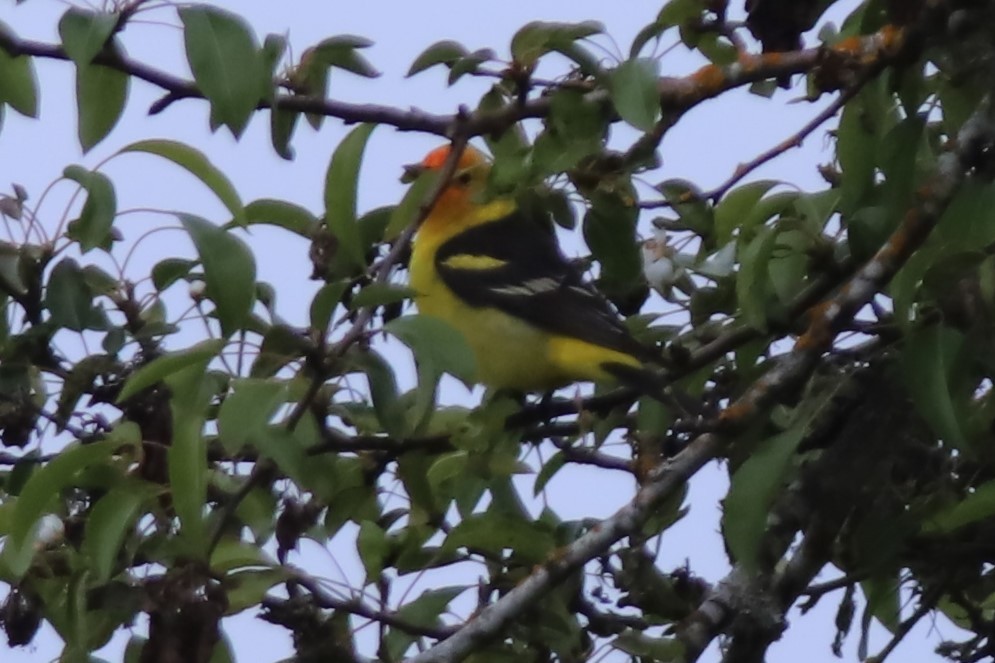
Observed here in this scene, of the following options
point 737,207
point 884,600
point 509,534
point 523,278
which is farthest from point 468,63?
point 523,278

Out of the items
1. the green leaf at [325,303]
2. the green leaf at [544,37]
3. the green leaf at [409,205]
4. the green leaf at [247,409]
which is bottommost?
the green leaf at [247,409]

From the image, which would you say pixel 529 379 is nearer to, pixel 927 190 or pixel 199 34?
pixel 927 190

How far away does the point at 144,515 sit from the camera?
2596mm

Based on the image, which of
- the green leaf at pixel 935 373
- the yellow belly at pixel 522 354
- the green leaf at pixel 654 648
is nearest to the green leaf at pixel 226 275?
the green leaf at pixel 654 648

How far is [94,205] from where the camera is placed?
2.48m

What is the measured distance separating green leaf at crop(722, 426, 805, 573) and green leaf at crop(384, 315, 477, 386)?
48 cm

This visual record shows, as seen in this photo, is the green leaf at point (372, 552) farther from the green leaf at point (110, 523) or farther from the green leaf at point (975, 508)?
the green leaf at point (975, 508)

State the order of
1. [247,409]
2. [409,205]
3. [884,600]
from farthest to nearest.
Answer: [884,600] → [409,205] → [247,409]

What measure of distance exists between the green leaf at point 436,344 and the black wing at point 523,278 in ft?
4.76

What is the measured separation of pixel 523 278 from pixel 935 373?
2203mm

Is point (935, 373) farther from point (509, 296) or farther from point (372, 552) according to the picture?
point (509, 296)

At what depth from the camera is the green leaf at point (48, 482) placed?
2.33 m

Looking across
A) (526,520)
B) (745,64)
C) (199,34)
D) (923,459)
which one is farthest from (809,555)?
(199,34)

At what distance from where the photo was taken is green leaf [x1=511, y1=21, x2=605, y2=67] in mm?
2539
